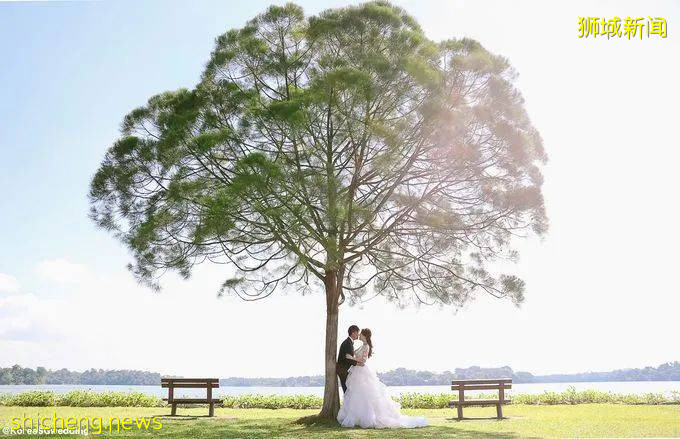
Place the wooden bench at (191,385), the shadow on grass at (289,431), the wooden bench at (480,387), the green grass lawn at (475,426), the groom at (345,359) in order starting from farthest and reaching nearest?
→ the wooden bench at (191,385), the wooden bench at (480,387), the groom at (345,359), the green grass lawn at (475,426), the shadow on grass at (289,431)

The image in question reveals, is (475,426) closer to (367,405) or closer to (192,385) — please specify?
(367,405)

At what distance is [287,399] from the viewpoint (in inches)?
605

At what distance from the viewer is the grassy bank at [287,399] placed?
15.1 metres

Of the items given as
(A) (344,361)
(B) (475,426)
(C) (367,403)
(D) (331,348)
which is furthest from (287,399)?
(B) (475,426)

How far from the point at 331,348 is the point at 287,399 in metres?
5.37

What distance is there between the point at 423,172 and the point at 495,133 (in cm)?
136

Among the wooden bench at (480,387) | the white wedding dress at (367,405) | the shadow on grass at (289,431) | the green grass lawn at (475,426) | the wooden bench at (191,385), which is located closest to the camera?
the shadow on grass at (289,431)

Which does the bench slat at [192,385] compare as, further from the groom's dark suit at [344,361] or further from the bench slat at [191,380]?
the groom's dark suit at [344,361]

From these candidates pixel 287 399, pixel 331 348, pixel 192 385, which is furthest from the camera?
pixel 287 399

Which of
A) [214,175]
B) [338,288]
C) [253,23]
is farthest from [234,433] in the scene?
[253,23]

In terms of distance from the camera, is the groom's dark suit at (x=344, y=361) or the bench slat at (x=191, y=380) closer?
the groom's dark suit at (x=344, y=361)

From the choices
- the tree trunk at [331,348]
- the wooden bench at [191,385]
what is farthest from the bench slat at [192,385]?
the tree trunk at [331,348]

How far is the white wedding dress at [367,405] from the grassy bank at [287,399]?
5.21 m

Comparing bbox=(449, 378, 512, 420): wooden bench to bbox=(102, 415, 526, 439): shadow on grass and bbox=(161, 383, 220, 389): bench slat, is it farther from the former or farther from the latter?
bbox=(161, 383, 220, 389): bench slat
